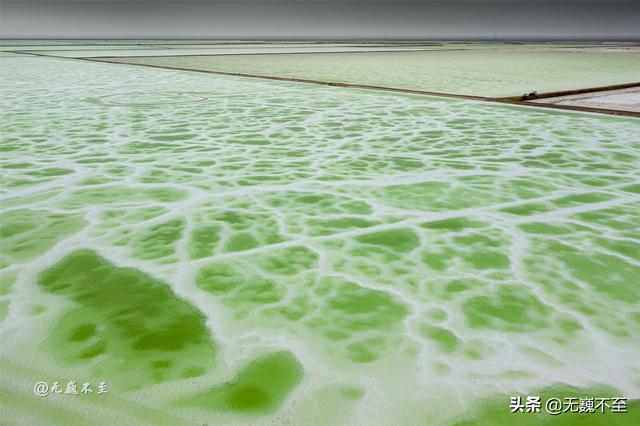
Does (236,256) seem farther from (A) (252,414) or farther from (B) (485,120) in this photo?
(B) (485,120)

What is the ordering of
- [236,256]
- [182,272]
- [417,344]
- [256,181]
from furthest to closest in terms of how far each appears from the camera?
1. [256,181]
2. [236,256]
3. [182,272]
4. [417,344]

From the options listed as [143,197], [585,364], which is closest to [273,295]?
[585,364]

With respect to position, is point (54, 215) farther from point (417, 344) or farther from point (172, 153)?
point (417, 344)

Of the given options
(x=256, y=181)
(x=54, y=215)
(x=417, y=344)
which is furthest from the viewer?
(x=256, y=181)

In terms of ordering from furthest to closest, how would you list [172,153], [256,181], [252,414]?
[172,153], [256,181], [252,414]

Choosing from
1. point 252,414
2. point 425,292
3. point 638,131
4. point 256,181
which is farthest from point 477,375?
point 638,131

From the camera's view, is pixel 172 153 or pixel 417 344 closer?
pixel 417 344
